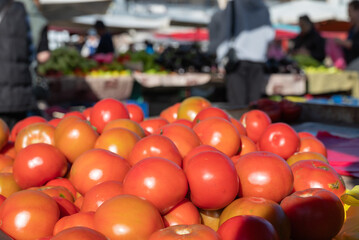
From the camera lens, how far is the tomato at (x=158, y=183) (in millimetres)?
1038

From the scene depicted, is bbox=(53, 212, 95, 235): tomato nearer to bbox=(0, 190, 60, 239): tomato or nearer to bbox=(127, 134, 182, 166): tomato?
bbox=(0, 190, 60, 239): tomato

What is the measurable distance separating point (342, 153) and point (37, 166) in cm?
166

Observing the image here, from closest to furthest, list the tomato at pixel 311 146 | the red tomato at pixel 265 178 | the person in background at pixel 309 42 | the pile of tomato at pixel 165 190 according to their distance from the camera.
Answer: the pile of tomato at pixel 165 190 < the red tomato at pixel 265 178 < the tomato at pixel 311 146 < the person in background at pixel 309 42

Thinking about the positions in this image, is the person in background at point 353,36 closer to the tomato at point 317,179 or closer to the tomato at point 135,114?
the tomato at point 135,114

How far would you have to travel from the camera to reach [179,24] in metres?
12.1

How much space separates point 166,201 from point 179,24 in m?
11.5

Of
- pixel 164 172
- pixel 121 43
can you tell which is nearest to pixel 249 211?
pixel 164 172

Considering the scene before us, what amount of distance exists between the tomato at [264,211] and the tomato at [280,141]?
1.88 feet

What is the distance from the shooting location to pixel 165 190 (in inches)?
40.5

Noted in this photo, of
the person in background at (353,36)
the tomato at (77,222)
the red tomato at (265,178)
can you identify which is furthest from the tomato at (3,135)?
the person in background at (353,36)

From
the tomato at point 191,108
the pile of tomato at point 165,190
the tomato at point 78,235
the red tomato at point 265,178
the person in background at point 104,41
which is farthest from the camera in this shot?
the person in background at point 104,41

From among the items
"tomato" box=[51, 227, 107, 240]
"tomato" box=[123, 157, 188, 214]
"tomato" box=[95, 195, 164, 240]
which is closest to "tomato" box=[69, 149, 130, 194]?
"tomato" box=[123, 157, 188, 214]

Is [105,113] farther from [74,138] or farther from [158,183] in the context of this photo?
[158,183]

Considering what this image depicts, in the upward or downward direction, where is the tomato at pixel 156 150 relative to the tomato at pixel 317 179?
upward
